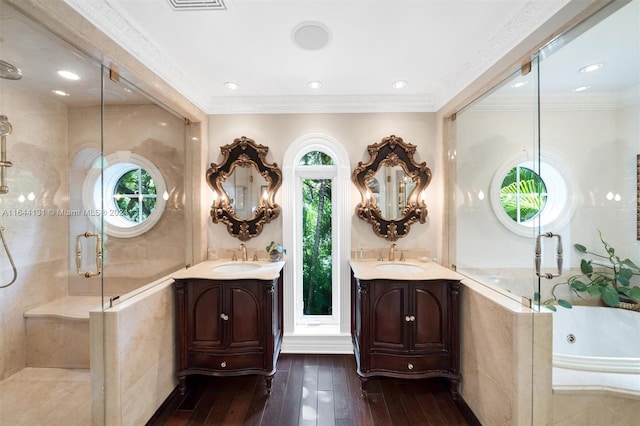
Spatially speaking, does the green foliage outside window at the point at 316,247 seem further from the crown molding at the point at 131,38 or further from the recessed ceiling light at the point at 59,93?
the recessed ceiling light at the point at 59,93

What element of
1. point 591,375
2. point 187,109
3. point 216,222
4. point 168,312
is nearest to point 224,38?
point 187,109

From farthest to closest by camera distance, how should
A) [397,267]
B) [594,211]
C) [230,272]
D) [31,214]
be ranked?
[397,267] < [230,272] < [594,211] < [31,214]

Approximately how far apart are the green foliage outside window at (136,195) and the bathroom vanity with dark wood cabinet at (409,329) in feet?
5.81

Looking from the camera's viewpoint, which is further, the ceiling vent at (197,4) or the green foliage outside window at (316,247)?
the green foliage outside window at (316,247)

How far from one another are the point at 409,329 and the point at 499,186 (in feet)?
4.34

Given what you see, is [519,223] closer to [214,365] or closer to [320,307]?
[320,307]

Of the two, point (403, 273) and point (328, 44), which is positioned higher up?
point (328, 44)

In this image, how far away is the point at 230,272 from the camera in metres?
2.40

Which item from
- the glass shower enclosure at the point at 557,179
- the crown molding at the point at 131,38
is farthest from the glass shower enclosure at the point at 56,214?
the glass shower enclosure at the point at 557,179

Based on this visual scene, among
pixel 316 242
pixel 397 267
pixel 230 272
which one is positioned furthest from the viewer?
pixel 316 242

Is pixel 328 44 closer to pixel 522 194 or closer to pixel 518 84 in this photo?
pixel 518 84

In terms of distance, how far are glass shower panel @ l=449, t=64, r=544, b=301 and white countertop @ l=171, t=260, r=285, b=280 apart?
1.66 metres

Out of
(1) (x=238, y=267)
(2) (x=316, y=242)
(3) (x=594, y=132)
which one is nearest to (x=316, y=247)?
(2) (x=316, y=242)

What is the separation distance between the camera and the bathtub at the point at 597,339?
150 centimetres
